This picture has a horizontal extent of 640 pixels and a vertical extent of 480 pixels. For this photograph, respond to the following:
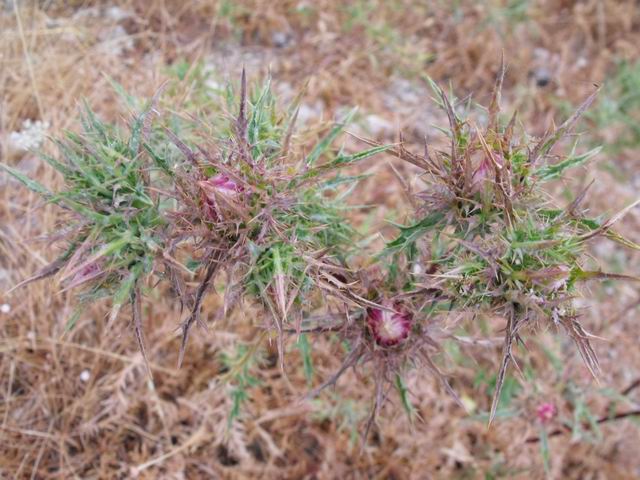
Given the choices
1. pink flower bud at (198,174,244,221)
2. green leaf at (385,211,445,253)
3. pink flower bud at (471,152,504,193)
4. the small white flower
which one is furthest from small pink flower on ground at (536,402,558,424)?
the small white flower

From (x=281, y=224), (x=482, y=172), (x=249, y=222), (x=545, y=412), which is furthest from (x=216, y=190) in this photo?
(x=545, y=412)

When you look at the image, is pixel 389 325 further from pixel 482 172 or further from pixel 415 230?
pixel 482 172

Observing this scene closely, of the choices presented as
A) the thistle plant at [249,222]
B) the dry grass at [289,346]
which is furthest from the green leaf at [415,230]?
the dry grass at [289,346]

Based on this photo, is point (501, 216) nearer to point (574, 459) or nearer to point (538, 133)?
point (574, 459)

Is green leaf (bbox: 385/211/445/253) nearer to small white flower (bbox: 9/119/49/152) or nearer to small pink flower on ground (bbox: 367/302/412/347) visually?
small pink flower on ground (bbox: 367/302/412/347)

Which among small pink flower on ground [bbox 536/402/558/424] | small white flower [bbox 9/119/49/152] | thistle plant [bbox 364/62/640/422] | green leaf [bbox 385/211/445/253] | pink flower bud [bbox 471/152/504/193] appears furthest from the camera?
small white flower [bbox 9/119/49/152]

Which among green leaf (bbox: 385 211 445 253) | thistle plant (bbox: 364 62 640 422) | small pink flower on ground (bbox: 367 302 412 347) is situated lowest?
small pink flower on ground (bbox: 367 302 412 347)
